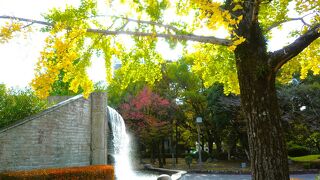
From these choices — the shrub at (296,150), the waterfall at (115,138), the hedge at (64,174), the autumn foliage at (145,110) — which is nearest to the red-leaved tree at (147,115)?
the autumn foliage at (145,110)

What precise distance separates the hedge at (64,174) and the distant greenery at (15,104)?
2108 millimetres

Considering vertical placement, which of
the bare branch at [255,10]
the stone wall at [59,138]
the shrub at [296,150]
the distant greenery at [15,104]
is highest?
the bare branch at [255,10]

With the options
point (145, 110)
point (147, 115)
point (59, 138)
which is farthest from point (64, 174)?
point (145, 110)

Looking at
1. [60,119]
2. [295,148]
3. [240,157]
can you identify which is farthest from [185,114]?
[60,119]

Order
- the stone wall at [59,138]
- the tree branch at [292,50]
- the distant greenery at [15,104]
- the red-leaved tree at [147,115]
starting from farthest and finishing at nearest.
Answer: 1. the red-leaved tree at [147,115]
2. the distant greenery at [15,104]
3. the stone wall at [59,138]
4. the tree branch at [292,50]

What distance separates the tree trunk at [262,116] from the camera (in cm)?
469

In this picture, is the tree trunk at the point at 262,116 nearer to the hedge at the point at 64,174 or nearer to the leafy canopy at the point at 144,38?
the leafy canopy at the point at 144,38

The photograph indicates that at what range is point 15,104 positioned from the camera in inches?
384

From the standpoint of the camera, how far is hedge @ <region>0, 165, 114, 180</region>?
25.0 feet

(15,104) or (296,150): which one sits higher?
(15,104)

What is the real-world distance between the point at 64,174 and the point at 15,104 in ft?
8.99

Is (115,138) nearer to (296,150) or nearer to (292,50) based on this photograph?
(292,50)

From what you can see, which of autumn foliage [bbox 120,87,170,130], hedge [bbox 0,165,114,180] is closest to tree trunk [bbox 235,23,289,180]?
hedge [bbox 0,165,114,180]

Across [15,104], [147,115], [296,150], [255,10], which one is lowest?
[296,150]
